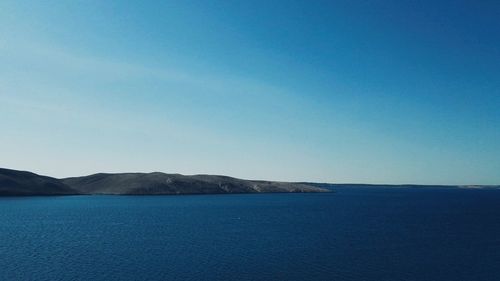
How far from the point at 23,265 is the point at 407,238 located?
78875 mm

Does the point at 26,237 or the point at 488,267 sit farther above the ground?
the point at 26,237

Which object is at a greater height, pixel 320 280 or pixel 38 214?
pixel 38 214

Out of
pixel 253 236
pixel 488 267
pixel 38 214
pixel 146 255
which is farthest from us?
pixel 38 214

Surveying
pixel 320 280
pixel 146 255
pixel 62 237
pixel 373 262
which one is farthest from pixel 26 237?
pixel 373 262

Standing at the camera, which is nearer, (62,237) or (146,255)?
(146,255)

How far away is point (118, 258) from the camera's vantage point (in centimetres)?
6712

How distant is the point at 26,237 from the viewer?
85312 millimetres

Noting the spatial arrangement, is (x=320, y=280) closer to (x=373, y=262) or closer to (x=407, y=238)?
(x=373, y=262)

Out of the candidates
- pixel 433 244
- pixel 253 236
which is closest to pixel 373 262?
pixel 433 244

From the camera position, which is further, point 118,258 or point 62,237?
point 62,237

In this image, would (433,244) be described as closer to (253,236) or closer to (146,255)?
(253,236)

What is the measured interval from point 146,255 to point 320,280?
105ft

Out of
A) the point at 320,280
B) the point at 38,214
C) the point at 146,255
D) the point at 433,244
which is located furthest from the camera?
the point at 38,214

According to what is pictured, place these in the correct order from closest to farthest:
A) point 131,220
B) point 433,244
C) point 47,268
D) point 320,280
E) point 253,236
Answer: point 320,280 < point 47,268 < point 433,244 < point 253,236 < point 131,220
